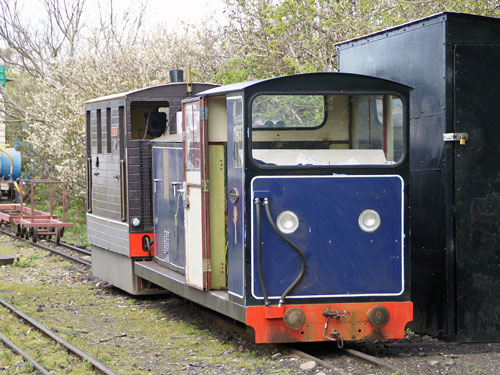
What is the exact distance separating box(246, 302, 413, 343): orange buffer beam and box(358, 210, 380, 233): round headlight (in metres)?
0.64

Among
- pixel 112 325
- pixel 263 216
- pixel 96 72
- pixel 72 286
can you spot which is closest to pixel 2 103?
pixel 96 72

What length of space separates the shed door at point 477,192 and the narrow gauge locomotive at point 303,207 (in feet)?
3.14

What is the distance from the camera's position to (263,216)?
705 cm

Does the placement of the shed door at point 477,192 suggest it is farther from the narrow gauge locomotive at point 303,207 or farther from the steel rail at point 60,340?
the steel rail at point 60,340

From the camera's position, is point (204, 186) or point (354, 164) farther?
point (204, 186)

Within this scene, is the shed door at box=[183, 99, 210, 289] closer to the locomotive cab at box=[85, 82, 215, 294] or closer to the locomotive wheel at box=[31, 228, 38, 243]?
the locomotive cab at box=[85, 82, 215, 294]

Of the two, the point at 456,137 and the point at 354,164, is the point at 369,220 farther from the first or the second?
the point at 456,137

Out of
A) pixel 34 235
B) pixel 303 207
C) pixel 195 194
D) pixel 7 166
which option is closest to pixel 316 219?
pixel 303 207

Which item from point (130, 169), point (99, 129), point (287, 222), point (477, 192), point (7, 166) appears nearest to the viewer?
point (287, 222)

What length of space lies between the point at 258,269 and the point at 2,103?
A: 25289mm

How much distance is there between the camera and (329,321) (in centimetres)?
714

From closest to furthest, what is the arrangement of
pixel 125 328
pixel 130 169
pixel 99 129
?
pixel 125 328, pixel 130 169, pixel 99 129

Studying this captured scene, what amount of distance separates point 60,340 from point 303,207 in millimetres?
2790

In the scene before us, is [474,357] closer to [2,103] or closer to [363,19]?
[363,19]
